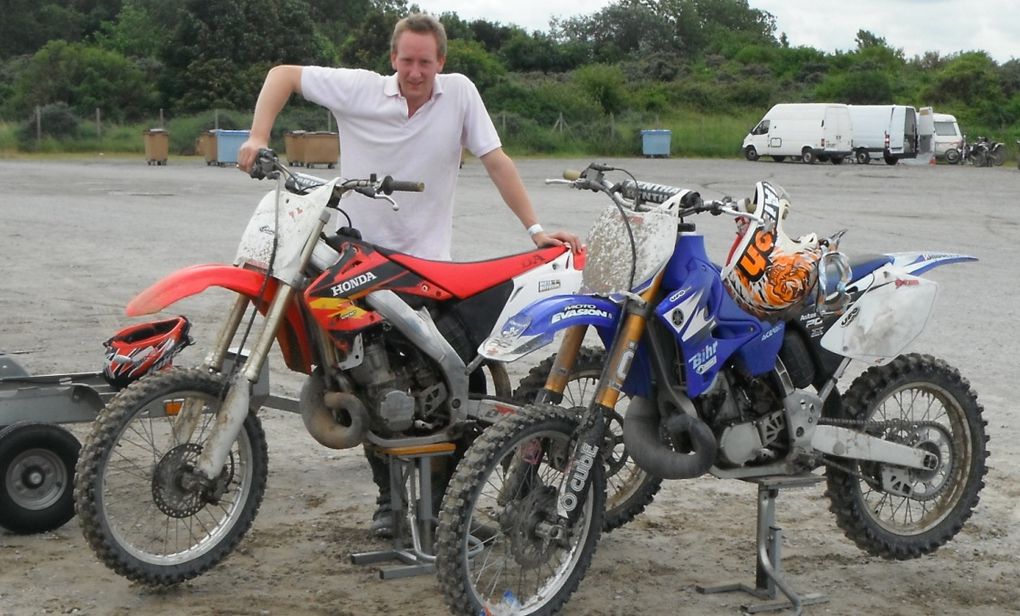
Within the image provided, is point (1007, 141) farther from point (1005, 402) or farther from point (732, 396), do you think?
point (732, 396)

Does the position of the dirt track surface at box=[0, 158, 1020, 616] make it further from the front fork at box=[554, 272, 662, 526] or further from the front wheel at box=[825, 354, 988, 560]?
the front fork at box=[554, 272, 662, 526]

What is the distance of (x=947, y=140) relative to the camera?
164 ft

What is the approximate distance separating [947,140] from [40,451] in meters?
47.7

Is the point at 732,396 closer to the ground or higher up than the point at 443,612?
higher up

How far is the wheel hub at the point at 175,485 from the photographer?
4.96 metres

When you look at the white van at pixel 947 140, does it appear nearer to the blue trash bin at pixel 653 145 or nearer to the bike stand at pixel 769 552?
the blue trash bin at pixel 653 145

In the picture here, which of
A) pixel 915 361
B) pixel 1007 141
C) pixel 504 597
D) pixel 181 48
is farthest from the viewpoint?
pixel 181 48

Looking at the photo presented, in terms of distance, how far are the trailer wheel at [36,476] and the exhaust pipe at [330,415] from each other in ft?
3.73

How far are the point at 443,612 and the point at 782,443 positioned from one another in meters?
1.33

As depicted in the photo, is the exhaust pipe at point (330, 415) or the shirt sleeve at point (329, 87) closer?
the exhaust pipe at point (330, 415)

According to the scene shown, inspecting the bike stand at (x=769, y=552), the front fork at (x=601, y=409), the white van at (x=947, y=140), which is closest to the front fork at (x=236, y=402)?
the front fork at (x=601, y=409)

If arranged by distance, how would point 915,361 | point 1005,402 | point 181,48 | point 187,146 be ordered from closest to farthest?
point 915,361, point 1005,402, point 187,146, point 181,48

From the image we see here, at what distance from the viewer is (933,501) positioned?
570 centimetres

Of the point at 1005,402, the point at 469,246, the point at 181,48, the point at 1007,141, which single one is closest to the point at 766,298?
the point at 1005,402
